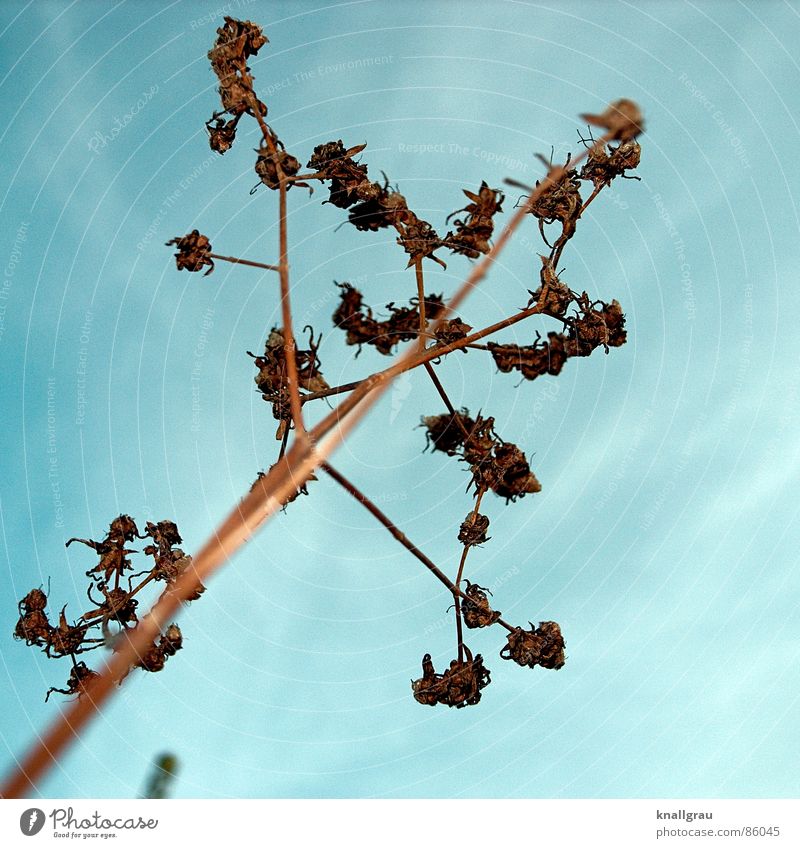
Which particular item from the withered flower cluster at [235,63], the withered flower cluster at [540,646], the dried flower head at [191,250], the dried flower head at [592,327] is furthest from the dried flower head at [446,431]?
the withered flower cluster at [235,63]

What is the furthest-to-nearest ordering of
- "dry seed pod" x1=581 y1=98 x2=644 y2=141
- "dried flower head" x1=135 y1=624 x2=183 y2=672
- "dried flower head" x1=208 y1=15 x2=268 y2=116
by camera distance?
"dry seed pod" x1=581 y1=98 x2=644 y2=141
"dried flower head" x1=208 y1=15 x2=268 y2=116
"dried flower head" x1=135 y1=624 x2=183 y2=672

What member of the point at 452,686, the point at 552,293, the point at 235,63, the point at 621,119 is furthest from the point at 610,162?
the point at 452,686

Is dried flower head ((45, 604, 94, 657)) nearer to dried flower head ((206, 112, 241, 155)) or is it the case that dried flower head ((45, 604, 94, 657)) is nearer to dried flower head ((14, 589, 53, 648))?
dried flower head ((14, 589, 53, 648))

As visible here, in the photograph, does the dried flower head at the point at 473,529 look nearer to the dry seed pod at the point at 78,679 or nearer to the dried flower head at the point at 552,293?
the dried flower head at the point at 552,293

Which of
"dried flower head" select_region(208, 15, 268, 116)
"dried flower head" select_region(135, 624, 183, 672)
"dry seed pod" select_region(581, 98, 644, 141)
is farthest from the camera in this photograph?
"dry seed pod" select_region(581, 98, 644, 141)

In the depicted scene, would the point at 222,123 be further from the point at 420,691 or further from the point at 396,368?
the point at 420,691

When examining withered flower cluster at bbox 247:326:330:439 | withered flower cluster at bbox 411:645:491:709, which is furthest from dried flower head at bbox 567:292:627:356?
withered flower cluster at bbox 411:645:491:709
